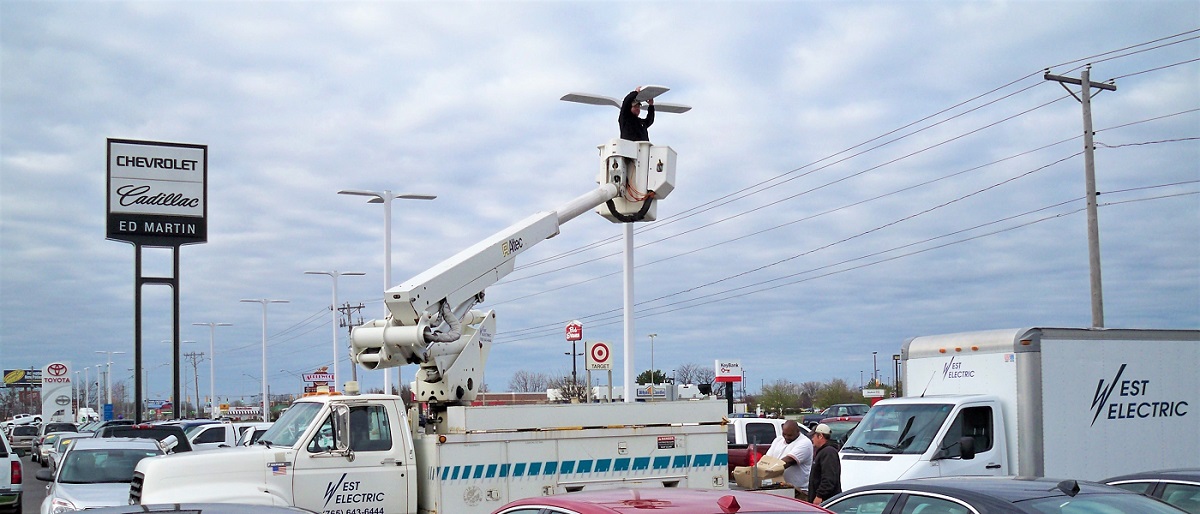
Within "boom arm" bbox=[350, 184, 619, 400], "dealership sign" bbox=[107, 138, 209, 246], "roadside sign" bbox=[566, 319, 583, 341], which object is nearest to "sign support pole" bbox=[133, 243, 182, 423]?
"dealership sign" bbox=[107, 138, 209, 246]

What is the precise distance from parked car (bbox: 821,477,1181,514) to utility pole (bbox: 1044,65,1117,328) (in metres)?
18.5

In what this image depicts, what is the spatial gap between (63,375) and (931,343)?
4669 cm

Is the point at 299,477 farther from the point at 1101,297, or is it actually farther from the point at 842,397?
the point at 842,397

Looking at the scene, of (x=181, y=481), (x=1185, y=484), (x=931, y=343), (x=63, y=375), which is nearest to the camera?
(x=1185, y=484)

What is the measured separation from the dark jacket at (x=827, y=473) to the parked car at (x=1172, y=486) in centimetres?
341

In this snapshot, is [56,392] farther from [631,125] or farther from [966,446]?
[966,446]

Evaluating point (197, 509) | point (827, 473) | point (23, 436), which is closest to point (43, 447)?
point (23, 436)

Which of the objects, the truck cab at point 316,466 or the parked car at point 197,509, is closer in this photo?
the parked car at point 197,509

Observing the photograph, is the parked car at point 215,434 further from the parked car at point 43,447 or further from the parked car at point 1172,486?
the parked car at point 1172,486

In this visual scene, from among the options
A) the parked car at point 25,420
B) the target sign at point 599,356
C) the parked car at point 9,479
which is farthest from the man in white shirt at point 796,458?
the parked car at point 25,420

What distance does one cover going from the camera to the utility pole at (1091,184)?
80.0 feet

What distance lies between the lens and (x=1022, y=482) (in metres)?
7.51

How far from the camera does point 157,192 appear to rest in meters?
34.9

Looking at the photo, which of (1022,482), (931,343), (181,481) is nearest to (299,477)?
(181,481)
